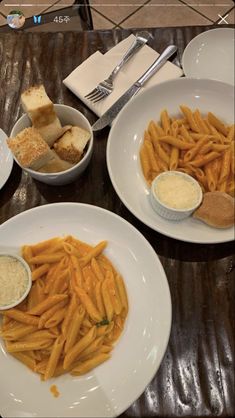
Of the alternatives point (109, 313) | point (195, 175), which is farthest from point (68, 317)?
point (195, 175)

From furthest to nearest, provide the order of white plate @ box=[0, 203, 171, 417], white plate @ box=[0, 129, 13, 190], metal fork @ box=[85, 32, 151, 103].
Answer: metal fork @ box=[85, 32, 151, 103], white plate @ box=[0, 129, 13, 190], white plate @ box=[0, 203, 171, 417]

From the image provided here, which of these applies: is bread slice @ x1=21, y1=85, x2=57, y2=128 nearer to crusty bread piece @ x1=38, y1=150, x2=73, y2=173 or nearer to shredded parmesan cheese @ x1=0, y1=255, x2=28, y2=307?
crusty bread piece @ x1=38, y1=150, x2=73, y2=173

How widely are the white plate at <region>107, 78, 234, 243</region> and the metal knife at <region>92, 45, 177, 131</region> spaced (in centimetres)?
6

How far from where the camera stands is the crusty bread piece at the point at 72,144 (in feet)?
2.90

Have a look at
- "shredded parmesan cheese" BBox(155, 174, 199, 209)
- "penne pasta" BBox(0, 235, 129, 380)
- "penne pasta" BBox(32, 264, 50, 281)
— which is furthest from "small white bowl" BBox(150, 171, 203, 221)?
"penne pasta" BBox(32, 264, 50, 281)

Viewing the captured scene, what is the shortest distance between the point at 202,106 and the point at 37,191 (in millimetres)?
482

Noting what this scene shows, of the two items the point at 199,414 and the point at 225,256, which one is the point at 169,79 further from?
the point at 199,414

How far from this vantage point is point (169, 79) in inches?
40.4

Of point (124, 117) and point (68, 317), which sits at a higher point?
point (124, 117)

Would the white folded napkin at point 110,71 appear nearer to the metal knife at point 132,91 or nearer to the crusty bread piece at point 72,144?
the metal knife at point 132,91

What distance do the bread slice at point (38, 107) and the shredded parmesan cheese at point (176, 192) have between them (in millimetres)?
295

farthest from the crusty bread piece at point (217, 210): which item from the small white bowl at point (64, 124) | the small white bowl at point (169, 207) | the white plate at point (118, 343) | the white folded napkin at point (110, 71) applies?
the white folded napkin at point (110, 71)

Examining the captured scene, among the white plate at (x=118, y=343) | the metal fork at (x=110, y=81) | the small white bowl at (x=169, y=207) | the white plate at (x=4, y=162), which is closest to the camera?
the white plate at (x=118, y=343)

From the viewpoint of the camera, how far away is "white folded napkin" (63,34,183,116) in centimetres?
106
